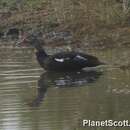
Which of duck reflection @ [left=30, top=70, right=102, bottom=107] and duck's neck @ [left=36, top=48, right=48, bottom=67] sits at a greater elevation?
duck's neck @ [left=36, top=48, right=48, bottom=67]

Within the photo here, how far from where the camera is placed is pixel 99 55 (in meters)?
16.2

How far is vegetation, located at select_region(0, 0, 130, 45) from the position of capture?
1900 centimetres

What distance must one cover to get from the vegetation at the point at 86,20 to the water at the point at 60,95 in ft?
11.1

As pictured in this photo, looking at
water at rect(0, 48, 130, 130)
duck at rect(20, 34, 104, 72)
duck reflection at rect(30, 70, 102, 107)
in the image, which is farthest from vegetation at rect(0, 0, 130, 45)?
duck reflection at rect(30, 70, 102, 107)

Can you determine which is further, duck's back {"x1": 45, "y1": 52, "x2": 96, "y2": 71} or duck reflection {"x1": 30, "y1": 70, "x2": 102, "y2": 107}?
duck's back {"x1": 45, "y1": 52, "x2": 96, "y2": 71}

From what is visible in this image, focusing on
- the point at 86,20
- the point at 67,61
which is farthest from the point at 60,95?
the point at 86,20

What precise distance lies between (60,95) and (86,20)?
28.8ft

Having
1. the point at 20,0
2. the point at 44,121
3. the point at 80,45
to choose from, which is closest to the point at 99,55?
the point at 80,45

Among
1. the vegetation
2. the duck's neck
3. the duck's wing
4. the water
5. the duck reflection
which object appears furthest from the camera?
the vegetation

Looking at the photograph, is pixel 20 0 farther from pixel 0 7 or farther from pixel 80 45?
pixel 80 45

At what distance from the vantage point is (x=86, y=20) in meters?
19.8

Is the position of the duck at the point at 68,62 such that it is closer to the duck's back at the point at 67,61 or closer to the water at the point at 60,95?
the duck's back at the point at 67,61

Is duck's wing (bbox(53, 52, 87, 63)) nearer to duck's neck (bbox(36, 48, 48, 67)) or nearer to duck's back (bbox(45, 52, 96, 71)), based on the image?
duck's back (bbox(45, 52, 96, 71))

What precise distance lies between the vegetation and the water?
3390mm
